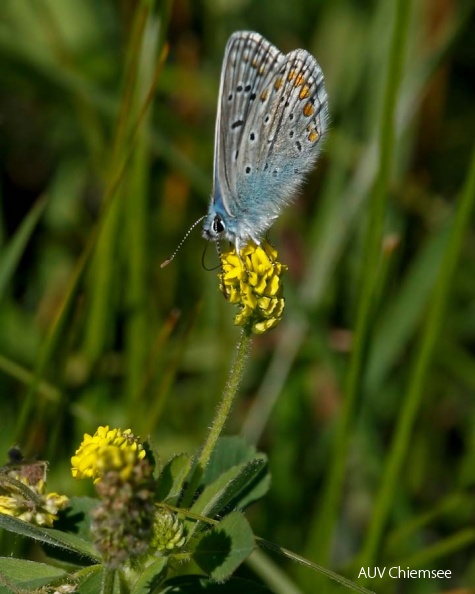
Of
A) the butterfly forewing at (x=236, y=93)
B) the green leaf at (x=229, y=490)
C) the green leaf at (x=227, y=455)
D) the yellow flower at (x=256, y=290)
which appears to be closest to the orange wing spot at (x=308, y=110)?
the butterfly forewing at (x=236, y=93)

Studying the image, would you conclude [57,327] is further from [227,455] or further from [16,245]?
[227,455]

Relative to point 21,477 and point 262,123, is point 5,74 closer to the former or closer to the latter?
point 262,123

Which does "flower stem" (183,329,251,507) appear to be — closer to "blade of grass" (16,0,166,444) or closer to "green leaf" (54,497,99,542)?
"green leaf" (54,497,99,542)

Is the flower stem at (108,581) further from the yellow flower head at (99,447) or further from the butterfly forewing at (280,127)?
the butterfly forewing at (280,127)

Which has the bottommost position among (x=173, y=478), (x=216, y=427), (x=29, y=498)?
(x=29, y=498)

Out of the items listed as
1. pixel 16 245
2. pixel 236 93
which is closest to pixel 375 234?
pixel 236 93
